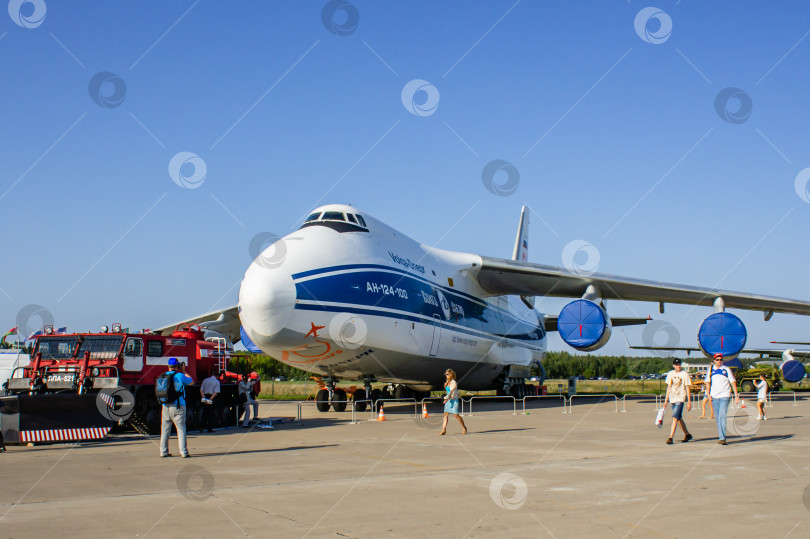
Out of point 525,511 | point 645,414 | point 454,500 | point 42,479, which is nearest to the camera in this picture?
point 525,511

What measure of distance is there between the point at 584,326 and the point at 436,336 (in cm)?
488

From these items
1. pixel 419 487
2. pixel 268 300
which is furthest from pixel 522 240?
pixel 419 487

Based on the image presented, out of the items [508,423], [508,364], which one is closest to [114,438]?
[508,423]

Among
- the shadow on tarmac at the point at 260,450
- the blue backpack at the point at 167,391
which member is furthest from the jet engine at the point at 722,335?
the blue backpack at the point at 167,391

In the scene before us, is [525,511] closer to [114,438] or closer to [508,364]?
[114,438]

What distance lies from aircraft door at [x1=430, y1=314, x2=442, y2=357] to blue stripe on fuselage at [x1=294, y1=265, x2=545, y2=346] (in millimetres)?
94

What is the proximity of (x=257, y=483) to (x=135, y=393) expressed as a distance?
24.3 feet

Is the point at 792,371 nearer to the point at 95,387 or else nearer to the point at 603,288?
the point at 603,288

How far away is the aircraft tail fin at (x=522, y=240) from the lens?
1468 inches

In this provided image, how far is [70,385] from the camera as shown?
14.0 m

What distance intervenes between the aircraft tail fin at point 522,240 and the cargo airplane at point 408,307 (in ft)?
17.2

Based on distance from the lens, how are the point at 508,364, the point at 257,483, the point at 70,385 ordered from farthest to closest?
the point at 508,364 < the point at 70,385 < the point at 257,483

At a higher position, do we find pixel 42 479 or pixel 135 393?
pixel 135 393

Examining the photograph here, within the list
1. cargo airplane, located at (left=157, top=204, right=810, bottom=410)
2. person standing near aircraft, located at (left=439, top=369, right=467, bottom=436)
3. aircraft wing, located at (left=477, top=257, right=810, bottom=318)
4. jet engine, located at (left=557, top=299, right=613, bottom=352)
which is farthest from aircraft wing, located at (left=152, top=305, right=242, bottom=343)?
person standing near aircraft, located at (left=439, top=369, right=467, bottom=436)
